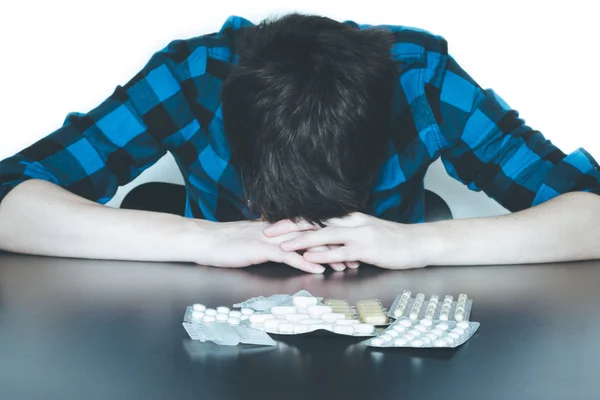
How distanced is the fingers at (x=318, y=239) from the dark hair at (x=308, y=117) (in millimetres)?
28

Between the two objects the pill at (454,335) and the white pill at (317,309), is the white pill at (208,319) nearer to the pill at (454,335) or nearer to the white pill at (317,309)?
the white pill at (317,309)

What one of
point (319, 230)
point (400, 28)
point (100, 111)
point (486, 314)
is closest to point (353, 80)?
point (319, 230)

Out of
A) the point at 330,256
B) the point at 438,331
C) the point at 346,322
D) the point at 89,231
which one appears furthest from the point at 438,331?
the point at 89,231

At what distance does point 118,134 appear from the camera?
158 centimetres

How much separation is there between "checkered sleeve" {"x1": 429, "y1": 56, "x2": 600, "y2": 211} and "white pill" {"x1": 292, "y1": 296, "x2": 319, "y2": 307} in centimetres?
71

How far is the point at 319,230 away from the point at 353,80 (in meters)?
0.25

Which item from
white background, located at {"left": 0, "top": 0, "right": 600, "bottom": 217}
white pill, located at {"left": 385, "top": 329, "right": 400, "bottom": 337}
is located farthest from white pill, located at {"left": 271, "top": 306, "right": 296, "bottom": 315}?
white background, located at {"left": 0, "top": 0, "right": 600, "bottom": 217}

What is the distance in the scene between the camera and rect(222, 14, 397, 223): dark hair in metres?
1.12

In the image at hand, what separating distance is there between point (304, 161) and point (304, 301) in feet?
0.85

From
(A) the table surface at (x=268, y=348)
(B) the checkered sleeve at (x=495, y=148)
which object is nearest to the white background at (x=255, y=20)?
(B) the checkered sleeve at (x=495, y=148)

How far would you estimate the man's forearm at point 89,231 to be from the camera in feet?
4.06

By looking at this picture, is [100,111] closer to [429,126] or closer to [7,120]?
[429,126]

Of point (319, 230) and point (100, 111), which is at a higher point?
point (100, 111)

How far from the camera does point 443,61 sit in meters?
1.59
